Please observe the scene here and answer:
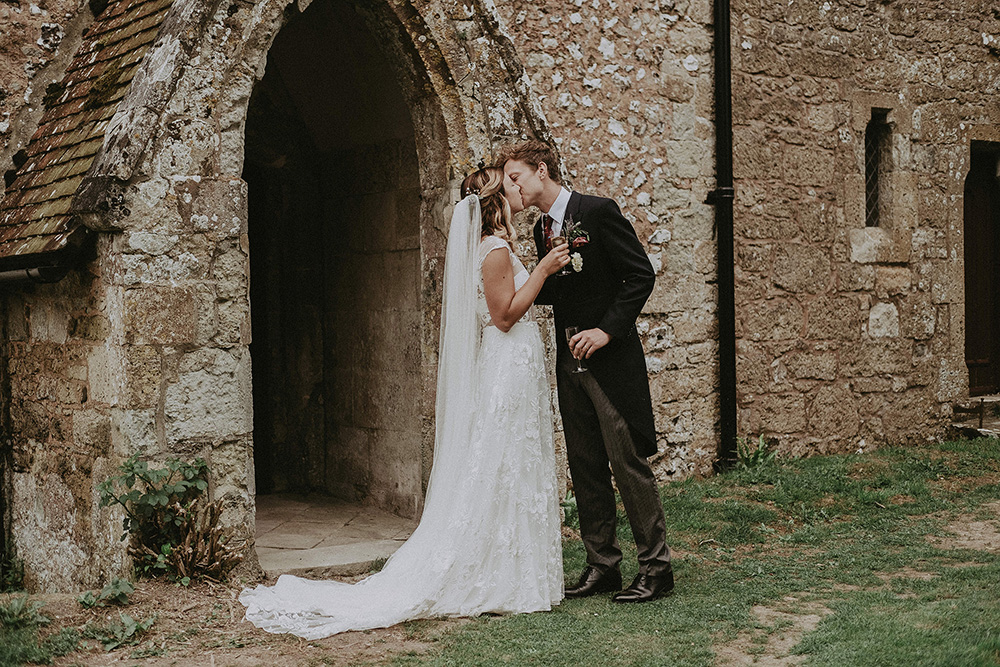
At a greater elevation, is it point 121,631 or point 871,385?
point 871,385

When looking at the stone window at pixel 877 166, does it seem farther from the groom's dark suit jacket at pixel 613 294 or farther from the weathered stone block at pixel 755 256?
the groom's dark suit jacket at pixel 613 294

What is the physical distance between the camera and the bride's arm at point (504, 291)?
178 inches

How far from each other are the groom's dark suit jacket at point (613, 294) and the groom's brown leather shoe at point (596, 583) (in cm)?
61

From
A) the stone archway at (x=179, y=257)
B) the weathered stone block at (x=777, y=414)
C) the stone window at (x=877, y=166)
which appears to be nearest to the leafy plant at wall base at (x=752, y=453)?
the weathered stone block at (x=777, y=414)

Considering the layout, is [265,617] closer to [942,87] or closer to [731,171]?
[731,171]

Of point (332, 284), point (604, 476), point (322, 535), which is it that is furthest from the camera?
point (332, 284)

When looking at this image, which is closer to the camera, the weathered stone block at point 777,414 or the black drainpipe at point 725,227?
the black drainpipe at point 725,227

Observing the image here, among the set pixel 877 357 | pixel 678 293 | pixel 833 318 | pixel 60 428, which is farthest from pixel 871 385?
pixel 60 428

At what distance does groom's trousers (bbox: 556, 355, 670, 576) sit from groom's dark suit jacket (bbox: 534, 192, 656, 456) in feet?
0.22

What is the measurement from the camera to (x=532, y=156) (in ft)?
15.1

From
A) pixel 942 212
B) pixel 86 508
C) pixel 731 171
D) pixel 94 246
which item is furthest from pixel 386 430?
pixel 942 212

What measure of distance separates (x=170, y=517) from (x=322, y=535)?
166cm

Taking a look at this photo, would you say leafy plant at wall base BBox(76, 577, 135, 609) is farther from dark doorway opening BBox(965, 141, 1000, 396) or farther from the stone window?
dark doorway opening BBox(965, 141, 1000, 396)

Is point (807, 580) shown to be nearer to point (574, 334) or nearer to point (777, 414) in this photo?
point (574, 334)
